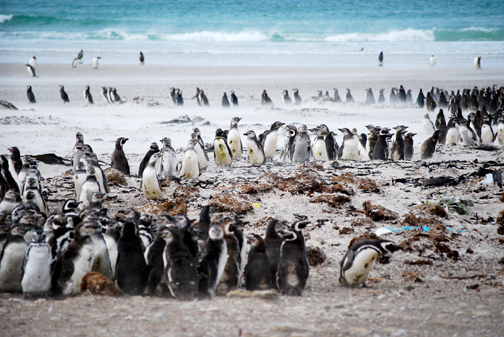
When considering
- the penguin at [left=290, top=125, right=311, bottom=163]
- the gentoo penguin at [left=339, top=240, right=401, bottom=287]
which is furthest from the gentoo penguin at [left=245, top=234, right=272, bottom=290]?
the penguin at [left=290, top=125, right=311, bottom=163]

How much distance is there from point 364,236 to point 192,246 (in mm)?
2057

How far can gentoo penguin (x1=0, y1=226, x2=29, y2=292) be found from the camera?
4.04 meters

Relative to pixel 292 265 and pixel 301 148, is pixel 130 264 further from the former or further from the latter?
pixel 301 148

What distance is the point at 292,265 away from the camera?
13.1 ft

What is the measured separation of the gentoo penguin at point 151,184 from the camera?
6746 millimetres

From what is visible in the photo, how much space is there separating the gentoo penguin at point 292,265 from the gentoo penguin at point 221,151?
15.8 ft

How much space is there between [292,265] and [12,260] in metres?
2.51

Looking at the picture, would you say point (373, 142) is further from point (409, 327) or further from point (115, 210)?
point (409, 327)

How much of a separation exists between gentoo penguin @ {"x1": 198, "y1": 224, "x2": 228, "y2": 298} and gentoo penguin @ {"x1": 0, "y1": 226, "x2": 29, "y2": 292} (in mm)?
1641

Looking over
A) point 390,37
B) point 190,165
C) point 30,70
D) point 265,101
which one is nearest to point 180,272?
point 190,165

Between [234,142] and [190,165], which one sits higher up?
[234,142]

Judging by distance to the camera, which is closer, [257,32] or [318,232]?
[318,232]

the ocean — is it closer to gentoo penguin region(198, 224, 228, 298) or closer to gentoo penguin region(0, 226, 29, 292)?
gentoo penguin region(0, 226, 29, 292)

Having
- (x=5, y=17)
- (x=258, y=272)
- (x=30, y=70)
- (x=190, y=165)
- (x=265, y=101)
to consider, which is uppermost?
(x=5, y=17)
